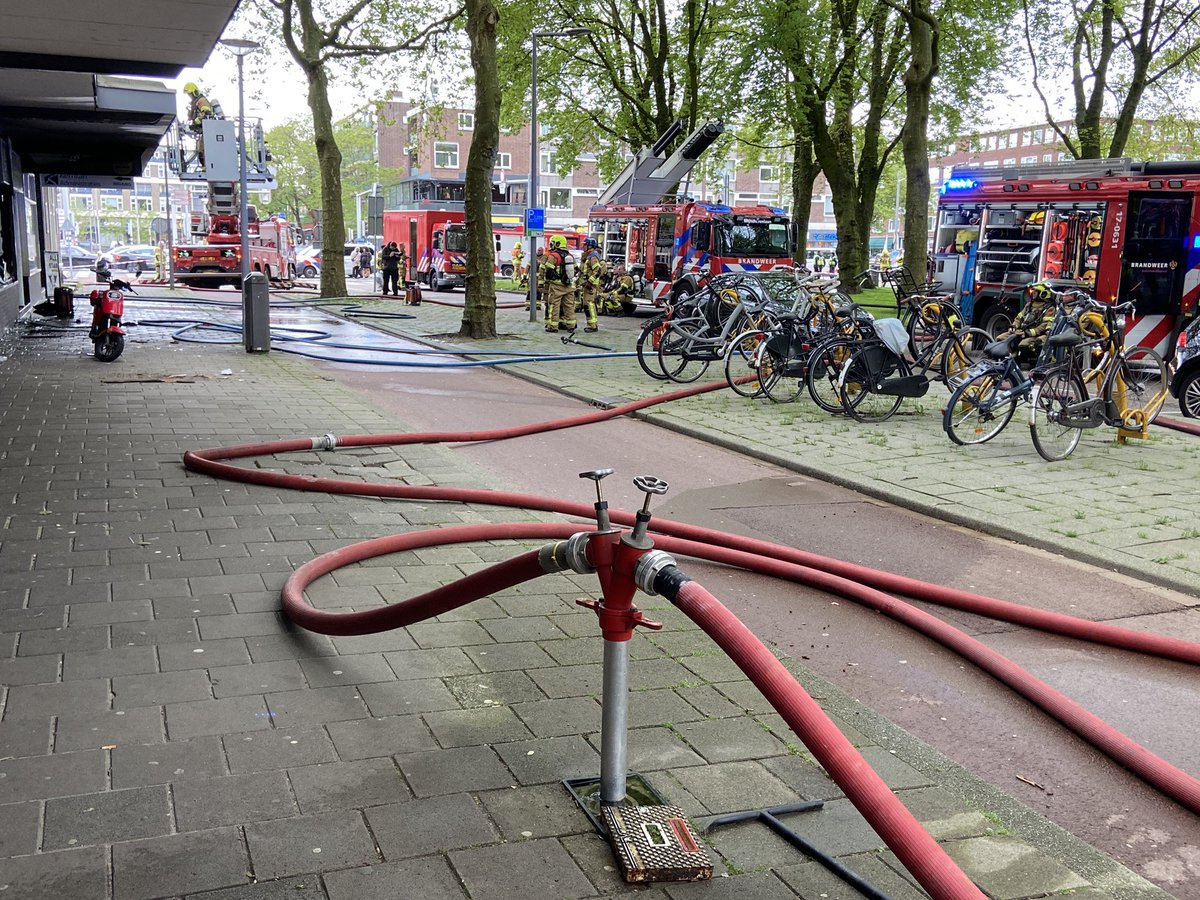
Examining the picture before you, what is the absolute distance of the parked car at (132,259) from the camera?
4987cm

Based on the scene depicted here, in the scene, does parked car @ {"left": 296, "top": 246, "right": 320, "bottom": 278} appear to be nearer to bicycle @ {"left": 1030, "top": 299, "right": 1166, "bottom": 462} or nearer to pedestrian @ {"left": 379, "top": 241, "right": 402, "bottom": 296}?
pedestrian @ {"left": 379, "top": 241, "right": 402, "bottom": 296}

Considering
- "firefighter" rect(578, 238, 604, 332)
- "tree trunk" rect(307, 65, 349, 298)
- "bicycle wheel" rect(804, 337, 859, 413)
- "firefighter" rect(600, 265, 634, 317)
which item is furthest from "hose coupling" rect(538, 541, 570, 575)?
"tree trunk" rect(307, 65, 349, 298)

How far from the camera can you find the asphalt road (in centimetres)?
336

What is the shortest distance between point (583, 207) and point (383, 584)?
83.4 metres

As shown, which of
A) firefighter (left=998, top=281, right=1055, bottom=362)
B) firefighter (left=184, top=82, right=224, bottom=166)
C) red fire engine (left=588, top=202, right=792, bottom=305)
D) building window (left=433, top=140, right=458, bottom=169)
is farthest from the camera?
building window (left=433, top=140, right=458, bottom=169)

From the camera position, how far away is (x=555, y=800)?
307cm

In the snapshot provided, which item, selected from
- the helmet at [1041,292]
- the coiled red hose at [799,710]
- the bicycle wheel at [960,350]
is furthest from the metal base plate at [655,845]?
the helmet at [1041,292]

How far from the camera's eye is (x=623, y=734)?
3021 mm

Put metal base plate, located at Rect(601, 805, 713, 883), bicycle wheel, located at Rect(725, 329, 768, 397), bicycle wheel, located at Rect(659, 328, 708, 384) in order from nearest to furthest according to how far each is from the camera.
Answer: metal base plate, located at Rect(601, 805, 713, 883), bicycle wheel, located at Rect(725, 329, 768, 397), bicycle wheel, located at Rect(659, 328, 708, 384)

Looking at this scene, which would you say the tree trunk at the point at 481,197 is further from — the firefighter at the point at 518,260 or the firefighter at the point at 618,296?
the firefighter at the point at 518,260

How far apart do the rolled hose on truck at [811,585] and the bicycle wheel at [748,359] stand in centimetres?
565

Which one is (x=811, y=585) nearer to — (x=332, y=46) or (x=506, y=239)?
(x=332, y=46)

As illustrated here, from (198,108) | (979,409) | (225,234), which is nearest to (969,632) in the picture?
(979,409)

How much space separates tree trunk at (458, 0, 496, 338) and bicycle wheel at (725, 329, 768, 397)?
691 centimetres
